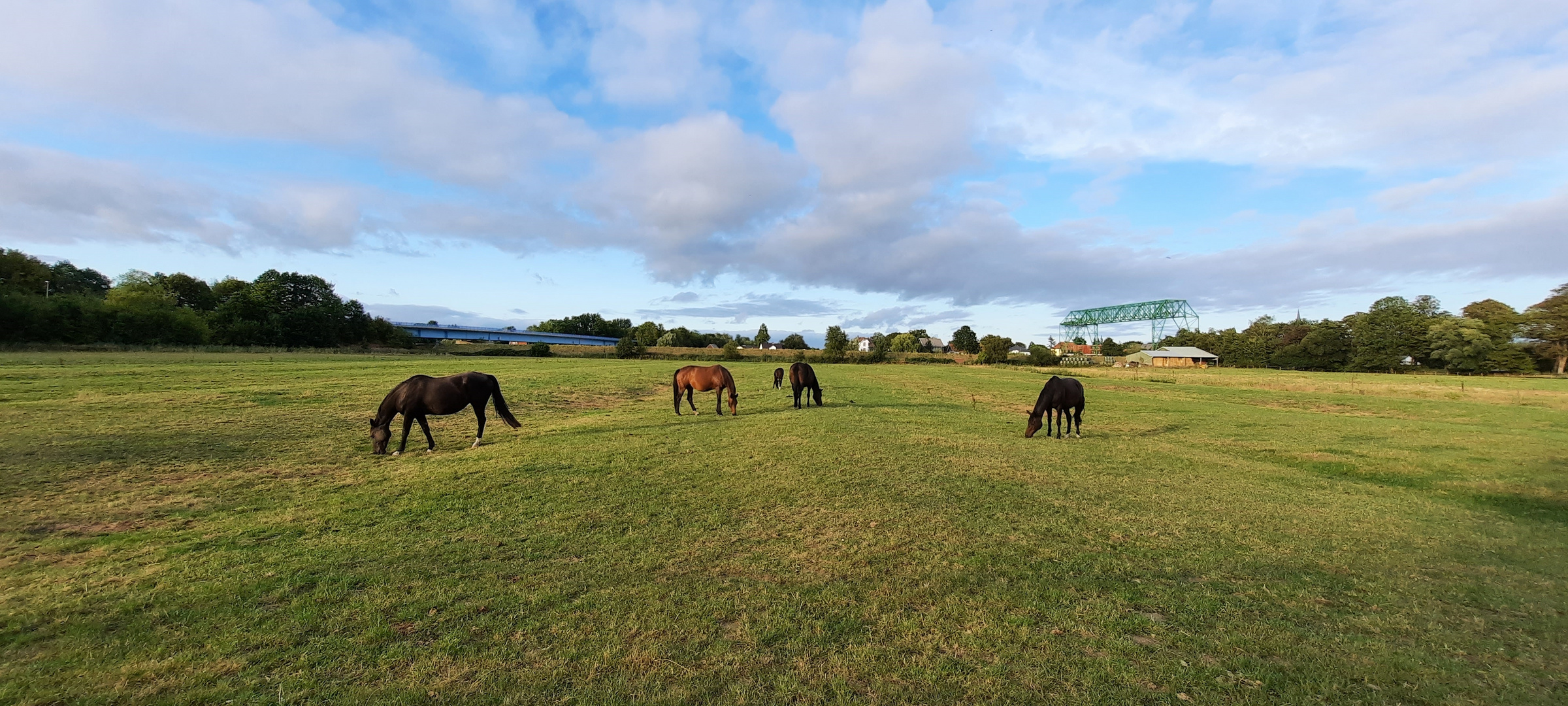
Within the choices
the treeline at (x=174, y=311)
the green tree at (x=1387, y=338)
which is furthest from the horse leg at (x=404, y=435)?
the green tree at (x=1387, y=338)

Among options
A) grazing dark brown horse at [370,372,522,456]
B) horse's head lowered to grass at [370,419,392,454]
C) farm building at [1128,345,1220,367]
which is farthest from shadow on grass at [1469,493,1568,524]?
farm building at [1128,345,1220,367]

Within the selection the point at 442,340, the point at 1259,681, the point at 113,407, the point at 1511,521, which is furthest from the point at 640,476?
the point at 442,340

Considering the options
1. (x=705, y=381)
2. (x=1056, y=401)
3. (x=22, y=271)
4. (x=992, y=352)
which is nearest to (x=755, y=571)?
(x=1056, y=401)

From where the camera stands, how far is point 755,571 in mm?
5352

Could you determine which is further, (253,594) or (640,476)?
(640,476)

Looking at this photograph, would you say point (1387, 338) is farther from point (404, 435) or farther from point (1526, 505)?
point (404, 435)

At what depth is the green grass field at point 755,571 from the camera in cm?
357

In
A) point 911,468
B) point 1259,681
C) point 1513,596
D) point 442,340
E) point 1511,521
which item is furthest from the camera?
point 442,340

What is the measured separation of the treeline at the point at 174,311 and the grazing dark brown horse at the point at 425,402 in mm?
55807

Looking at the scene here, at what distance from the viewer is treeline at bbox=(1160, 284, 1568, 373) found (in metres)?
58.0

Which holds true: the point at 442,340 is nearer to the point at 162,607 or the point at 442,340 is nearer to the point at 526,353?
the point at 526,353

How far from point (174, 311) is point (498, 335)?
67.5m

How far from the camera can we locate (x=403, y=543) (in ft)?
19.4

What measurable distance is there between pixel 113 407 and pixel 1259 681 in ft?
73.4
